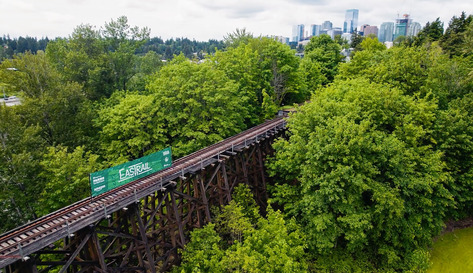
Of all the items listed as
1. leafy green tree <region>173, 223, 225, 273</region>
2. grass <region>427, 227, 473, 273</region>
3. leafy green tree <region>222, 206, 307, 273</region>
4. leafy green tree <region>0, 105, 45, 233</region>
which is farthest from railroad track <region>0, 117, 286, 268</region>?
grass <region>427, 227, 473, 273</region>

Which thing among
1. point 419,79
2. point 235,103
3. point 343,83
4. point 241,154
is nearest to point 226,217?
point 241,154

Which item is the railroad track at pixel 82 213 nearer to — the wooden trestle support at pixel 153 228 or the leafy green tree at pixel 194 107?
the wooden trestle support at pixel 153 228

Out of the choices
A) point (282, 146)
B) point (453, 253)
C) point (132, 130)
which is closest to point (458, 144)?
point (453, 253)

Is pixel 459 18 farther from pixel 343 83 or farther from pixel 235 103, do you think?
pixel 235 103

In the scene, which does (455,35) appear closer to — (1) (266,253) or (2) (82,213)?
(1) (266,253)

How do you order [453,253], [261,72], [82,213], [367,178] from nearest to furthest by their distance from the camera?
[82,213] → [367,178] → [453,253] → [261,72]

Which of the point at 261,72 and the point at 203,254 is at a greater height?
the point at 261,72

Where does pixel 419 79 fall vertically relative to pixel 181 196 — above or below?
above
